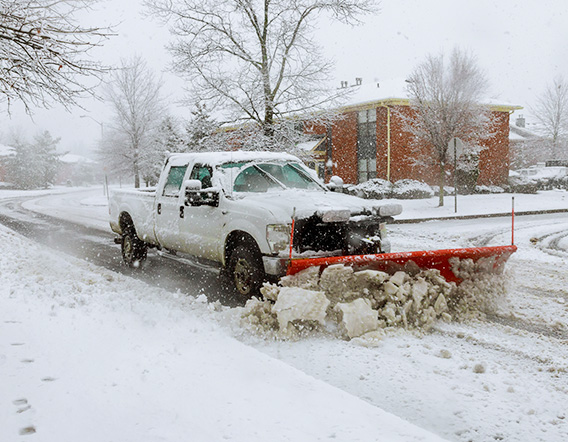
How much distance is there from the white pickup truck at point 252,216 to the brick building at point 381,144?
21191 mm

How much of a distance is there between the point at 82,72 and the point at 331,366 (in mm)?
4760

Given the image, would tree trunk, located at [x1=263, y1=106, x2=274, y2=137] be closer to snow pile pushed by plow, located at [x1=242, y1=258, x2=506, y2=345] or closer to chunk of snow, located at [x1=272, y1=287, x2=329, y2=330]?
snow pile pushed by plow, located at [x1=242, y1=258, x2=506, y2=345]

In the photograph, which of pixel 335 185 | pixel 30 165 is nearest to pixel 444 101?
pixel 335 185

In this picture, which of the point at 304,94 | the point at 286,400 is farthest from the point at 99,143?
the point at 286,400

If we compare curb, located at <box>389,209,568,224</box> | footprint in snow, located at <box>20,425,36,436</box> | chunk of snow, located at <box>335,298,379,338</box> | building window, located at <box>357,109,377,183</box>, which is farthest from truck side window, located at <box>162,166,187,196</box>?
building window, located at <box>357,109,377,183</box>

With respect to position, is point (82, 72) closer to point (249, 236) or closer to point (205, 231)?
point (205, 231)

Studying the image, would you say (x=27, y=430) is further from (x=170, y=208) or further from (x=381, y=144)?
(x=381, y=144)

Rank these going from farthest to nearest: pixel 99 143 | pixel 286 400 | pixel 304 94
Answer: pixel 99 143
pixel 304 94
pixel 286 400

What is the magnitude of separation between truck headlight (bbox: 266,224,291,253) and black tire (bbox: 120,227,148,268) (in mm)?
4046

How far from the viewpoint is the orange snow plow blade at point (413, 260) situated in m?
5.06

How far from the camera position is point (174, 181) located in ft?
26.1

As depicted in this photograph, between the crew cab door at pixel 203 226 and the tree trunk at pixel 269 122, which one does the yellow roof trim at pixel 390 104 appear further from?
the crew cab door at pixel 203 226

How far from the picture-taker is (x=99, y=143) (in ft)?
129

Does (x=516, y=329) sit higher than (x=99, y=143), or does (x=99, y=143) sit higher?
(x=99, y=143)
